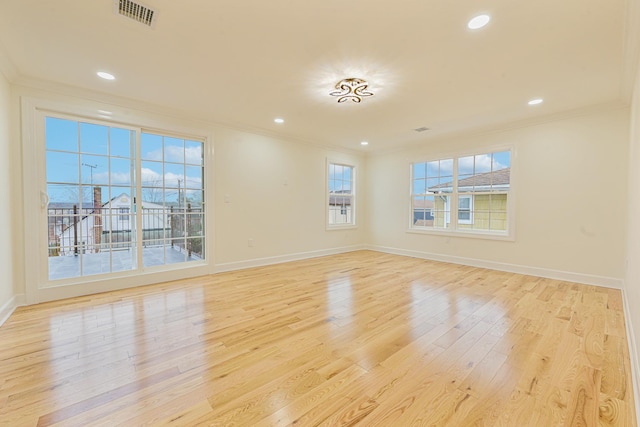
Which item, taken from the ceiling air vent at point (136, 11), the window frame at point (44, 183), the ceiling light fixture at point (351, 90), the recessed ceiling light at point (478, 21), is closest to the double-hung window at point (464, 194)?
the ceiling light fixture at point (351, 90)

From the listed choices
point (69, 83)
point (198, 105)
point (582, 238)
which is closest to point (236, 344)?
point (198, 105)

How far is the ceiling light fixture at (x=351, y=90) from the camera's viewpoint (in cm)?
302

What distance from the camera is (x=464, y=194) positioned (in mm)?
5199

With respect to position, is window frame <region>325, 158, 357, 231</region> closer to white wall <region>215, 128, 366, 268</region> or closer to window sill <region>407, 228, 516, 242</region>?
white wall <region>215, 128, 366, 268</region>

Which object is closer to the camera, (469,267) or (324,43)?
(324,43)

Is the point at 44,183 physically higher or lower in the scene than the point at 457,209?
Answer: higher

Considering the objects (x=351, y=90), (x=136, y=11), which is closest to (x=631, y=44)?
(x=351, y=90)

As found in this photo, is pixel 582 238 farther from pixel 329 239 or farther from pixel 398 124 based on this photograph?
pixel 329 239

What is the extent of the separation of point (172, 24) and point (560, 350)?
3910mm

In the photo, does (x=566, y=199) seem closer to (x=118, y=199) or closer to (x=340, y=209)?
(x=340, y=209)

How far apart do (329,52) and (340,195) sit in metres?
4.21

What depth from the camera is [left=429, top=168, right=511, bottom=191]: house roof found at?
15.4ft

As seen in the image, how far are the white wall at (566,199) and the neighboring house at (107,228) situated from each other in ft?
17.6

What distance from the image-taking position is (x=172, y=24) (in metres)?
2.10
